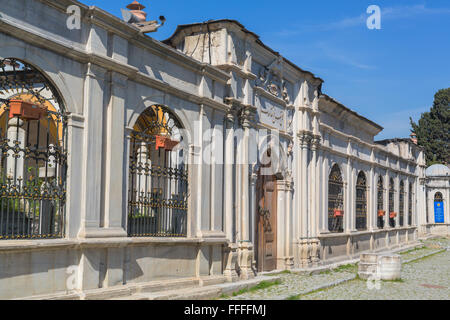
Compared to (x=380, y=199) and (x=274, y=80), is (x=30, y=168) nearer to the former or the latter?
(x=274, y=80)

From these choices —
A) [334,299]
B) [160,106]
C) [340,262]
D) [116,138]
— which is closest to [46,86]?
[116,138]

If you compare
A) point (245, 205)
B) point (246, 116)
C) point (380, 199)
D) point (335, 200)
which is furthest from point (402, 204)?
point (246, 116)

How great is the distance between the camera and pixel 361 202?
69.3 feet

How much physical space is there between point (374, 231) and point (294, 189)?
8.32m

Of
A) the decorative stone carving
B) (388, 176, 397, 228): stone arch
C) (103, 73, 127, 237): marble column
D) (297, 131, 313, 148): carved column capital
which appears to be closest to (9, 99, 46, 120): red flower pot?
(103, 73, 127, 237): marble column

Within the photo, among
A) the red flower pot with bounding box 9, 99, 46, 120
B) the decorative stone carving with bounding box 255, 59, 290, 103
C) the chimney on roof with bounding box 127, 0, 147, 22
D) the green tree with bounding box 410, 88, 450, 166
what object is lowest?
the red flower pot with bounding box 9, 99, 46, 120

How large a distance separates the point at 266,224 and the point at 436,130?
41.3m

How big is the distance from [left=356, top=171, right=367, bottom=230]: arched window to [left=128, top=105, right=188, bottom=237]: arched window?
11.8 metres

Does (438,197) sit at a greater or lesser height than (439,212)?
greater

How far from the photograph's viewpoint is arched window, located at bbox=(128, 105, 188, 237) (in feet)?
30.5

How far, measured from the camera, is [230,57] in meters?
11.7

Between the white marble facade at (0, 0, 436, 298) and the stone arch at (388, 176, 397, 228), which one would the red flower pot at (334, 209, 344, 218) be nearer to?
the white marble facade at (0, 0, 436, 298)

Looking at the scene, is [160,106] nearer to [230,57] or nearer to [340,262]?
[230,57]

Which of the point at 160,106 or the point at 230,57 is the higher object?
the point at 230,57
